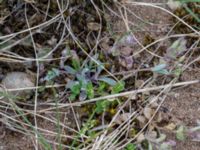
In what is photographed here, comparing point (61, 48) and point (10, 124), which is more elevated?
point (61, 48)

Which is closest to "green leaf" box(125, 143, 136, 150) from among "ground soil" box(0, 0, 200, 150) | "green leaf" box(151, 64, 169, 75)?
"ground soil" box(0, 0, 200, 150)

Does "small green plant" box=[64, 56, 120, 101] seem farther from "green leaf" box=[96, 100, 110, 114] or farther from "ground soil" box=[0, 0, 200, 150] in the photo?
"ground soil" box=[0, 0, 200, 150]

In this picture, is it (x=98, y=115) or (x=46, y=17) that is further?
(x=46, y=17)

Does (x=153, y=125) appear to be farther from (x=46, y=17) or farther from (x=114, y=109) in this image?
(x=46, y=17)

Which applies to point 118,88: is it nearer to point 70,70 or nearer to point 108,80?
point 108,80

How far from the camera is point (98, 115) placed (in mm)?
1674

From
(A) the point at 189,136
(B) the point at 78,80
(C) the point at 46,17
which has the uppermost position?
(C) the point at 46,17

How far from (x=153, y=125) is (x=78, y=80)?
32 cm

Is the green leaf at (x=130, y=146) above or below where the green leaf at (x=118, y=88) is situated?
below

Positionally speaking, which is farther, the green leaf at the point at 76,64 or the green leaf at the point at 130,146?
the green leaf at the point at 76,64

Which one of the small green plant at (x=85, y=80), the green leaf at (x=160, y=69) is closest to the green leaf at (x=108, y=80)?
the small green plant at (x=85, y=80)

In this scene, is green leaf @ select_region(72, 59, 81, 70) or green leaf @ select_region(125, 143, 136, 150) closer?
green leaf @ select_region(125, 143, 136, 150)

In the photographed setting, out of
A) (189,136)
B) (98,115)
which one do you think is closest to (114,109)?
(98,115)

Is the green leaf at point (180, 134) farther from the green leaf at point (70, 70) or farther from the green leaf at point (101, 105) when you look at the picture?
the green leaf at point (70, 70)
